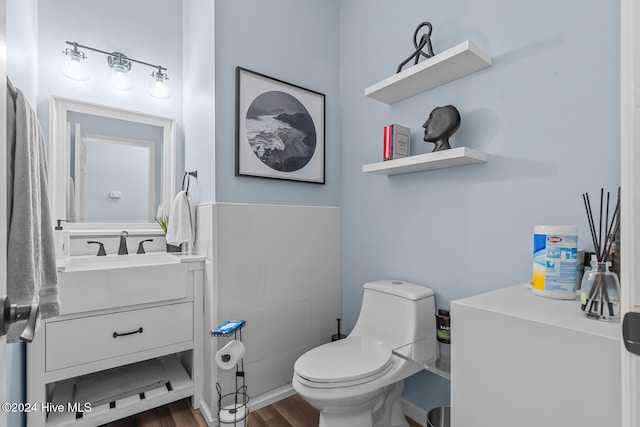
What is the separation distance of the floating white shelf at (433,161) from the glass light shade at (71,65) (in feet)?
6.05

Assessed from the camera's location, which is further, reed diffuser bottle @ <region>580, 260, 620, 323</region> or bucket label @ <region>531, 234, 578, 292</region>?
bucket label @ <region>531, 234, 578, 292</region>

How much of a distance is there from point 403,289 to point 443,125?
814mm

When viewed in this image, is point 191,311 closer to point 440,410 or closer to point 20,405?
point 20,405

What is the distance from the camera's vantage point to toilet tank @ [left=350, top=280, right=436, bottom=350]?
1.52m

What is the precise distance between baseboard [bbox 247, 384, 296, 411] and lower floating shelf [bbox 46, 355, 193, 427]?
35 cm

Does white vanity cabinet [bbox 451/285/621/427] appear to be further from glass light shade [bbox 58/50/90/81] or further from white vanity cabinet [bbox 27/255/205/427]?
glass light shade [bbox 58/50/90/81]

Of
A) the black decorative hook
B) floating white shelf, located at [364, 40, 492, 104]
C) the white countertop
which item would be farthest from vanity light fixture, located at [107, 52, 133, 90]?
the white countertop

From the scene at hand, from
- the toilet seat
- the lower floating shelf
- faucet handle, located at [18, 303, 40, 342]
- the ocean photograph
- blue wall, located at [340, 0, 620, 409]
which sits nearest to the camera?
faucet handle, located at [18, 303, 40, 342]

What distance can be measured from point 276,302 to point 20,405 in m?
1.17

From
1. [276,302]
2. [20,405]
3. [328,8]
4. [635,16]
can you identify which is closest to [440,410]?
[276,302]

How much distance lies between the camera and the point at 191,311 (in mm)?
1729

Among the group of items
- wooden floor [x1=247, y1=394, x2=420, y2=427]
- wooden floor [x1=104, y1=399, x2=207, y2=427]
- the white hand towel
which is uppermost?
the white hand towel

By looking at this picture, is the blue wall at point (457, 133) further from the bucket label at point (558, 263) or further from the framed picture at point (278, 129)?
the bucket label at point (558, 263)

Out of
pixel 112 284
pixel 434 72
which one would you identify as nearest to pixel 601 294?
pixel 434 72
